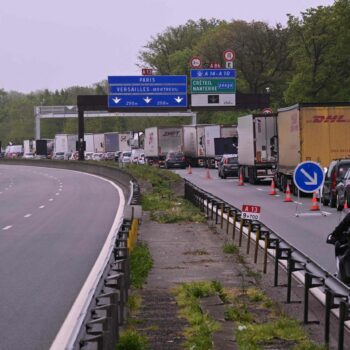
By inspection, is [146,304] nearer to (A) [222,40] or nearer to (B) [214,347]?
(B) [214,347]

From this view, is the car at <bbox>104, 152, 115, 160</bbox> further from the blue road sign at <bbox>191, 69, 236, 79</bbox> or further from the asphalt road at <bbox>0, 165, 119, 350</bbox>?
the asphalt road at <bbox>0, 165, 119, 350</bbox>

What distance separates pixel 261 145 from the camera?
4753 centimetres

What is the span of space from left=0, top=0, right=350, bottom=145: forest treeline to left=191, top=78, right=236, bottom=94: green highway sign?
8.77 metres

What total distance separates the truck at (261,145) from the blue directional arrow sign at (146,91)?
15.3m

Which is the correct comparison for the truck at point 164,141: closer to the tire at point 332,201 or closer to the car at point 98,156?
the car at point 98,156

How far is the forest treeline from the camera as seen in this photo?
69250mm

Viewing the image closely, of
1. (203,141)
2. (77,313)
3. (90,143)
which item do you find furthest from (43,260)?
(90,143)

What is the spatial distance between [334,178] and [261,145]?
1755 centimetres

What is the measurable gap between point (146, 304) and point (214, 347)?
2.81 meters

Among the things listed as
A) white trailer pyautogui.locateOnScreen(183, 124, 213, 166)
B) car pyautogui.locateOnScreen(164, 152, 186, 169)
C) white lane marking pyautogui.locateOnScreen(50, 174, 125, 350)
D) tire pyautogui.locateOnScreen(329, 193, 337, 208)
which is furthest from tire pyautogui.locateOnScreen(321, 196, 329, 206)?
car pyautogui.locateOnScreen(164, 152, 186, 169)

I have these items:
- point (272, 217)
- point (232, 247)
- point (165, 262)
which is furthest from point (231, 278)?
point (272, 217)

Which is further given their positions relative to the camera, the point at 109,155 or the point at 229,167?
the point at 109,155

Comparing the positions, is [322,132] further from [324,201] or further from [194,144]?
[194,144]

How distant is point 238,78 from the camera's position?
302 feet
